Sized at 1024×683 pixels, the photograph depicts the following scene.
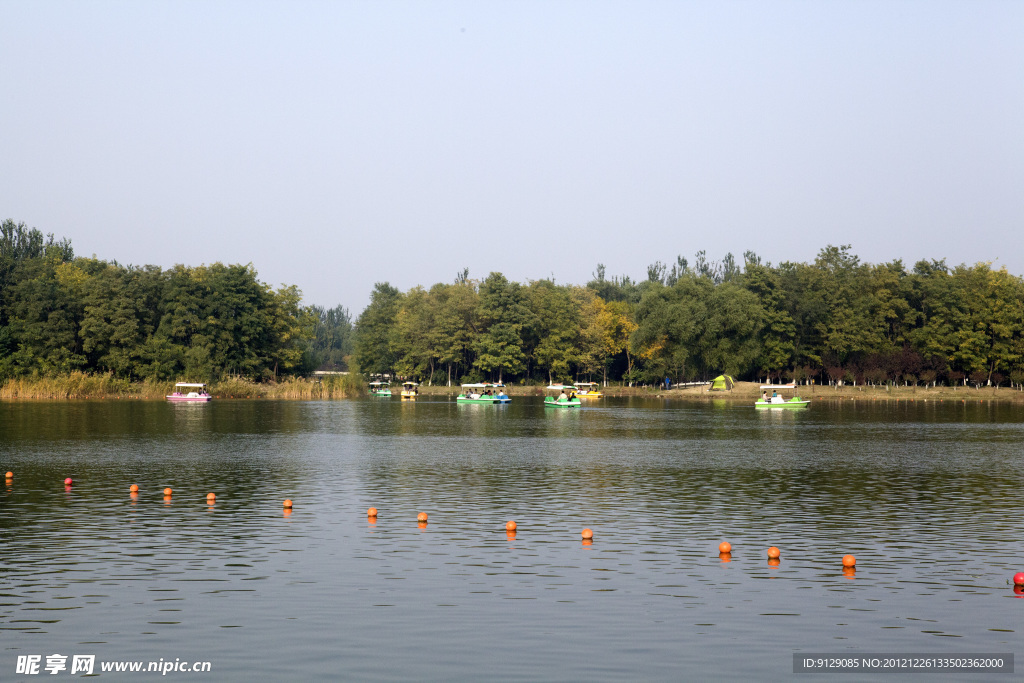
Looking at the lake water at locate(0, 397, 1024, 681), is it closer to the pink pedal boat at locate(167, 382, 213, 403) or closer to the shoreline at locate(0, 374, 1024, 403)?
the pink pedal boat at locate(167, 382, 213, 403)

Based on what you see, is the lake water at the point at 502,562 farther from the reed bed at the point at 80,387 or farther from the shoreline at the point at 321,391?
the shoreline at the point at 321,391

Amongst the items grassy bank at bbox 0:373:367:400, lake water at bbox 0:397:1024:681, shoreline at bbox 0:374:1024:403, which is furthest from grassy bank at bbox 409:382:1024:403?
lake water at bbox 0:397:1024:681

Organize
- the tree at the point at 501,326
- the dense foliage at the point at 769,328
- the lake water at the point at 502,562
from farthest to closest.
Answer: the tree at the point at 501,326 < the dense foliage at the point at 769,328 < the lake water at the point at 502,562

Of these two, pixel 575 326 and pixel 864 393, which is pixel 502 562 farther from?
pixel 575 326

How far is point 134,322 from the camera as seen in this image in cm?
14975

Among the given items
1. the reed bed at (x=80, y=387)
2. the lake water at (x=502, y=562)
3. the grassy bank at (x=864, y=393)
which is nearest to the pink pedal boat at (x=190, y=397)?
the reed bed at (x=80, y=387)

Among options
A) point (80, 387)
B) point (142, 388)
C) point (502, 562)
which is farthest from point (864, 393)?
point (502, 562)

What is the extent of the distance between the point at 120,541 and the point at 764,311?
147 metres

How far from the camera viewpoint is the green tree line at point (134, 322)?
14825 centimetres

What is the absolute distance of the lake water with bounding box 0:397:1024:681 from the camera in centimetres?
1778

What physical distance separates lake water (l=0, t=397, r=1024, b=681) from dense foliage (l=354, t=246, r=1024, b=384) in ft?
354

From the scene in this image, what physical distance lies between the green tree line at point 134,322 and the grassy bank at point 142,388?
4.19 metres

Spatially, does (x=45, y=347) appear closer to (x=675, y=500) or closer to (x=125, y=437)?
(x=125, y=437)

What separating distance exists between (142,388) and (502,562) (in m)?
131
